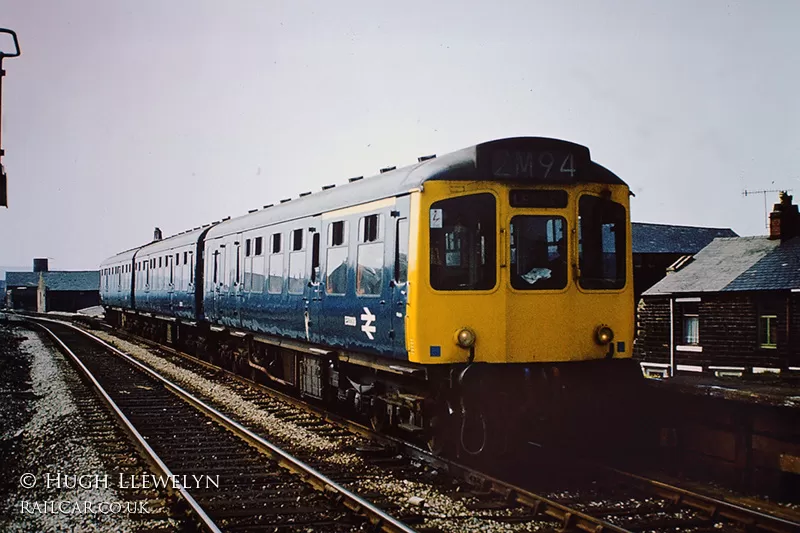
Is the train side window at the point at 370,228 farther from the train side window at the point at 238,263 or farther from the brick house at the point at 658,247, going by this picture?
the brick house at the point at 658,247

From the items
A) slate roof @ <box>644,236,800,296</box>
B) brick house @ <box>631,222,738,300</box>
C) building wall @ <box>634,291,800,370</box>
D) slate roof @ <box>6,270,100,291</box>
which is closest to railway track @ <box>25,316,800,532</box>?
building wall @ <box>634,291,800,370</box>

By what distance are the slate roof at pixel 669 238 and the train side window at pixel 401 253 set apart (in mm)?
30084

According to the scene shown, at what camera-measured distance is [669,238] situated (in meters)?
39.3

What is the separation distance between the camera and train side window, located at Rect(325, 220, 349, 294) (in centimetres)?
1063

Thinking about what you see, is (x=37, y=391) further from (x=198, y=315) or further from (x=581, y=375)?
(x=581, y=375)

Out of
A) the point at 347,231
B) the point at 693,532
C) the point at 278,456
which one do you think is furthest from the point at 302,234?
the point at 693,532

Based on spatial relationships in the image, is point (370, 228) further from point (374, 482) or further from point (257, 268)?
point (257, 268)

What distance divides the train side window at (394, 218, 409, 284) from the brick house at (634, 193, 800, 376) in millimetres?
16573

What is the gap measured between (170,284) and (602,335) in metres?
17.5

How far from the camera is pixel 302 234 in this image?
12.4 m

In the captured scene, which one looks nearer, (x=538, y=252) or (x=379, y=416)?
(x=538, y=252)

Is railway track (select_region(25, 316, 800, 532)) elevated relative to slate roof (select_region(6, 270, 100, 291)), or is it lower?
lower

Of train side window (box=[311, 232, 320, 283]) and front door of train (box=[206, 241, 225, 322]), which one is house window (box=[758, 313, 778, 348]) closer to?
front door of train (box=[206, 241, 225, 322])

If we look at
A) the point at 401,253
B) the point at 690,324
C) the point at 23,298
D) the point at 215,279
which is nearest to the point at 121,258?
the point at 215,279
